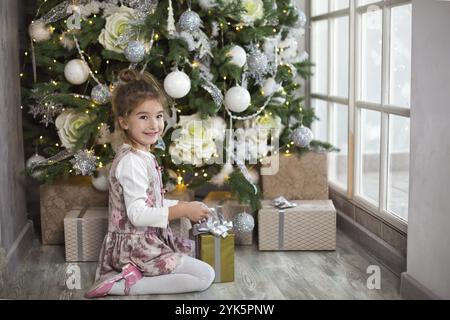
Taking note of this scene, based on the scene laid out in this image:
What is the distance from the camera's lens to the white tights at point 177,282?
2.94 m

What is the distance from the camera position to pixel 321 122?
15.3 ft

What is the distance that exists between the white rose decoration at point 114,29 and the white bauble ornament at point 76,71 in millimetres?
172

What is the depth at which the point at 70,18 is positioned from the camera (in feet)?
11.7

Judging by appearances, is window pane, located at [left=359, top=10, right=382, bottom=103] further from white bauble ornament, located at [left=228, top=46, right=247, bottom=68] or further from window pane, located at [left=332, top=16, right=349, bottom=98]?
white bauble ornament, located at [left=228, top=46, right=247, bottom=68]

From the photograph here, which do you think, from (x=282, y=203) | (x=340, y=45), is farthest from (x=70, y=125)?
(x=340, y=45)

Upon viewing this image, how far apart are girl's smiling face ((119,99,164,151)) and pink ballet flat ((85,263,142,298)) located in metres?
0.56

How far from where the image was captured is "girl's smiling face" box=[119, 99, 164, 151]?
2939mm

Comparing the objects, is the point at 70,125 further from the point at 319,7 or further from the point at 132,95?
the point at 319,7

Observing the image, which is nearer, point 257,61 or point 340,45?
point 257,61

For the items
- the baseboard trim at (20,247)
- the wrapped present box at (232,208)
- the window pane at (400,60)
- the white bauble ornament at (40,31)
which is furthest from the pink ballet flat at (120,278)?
the window pane at (400,60)

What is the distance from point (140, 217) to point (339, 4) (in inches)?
81.6

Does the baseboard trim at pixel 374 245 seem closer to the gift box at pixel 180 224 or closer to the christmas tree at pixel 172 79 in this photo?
the christmas tree at pixel 172 79

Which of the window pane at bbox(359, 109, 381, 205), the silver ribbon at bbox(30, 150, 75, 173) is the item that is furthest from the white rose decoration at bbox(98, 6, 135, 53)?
the window pane at bbox(359, 109, 381, 205)

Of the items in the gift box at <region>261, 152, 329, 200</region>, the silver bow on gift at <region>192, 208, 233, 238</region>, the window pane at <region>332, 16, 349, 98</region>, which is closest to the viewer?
the silver bow on gift at <region>192, 208, 233, 238</region>
